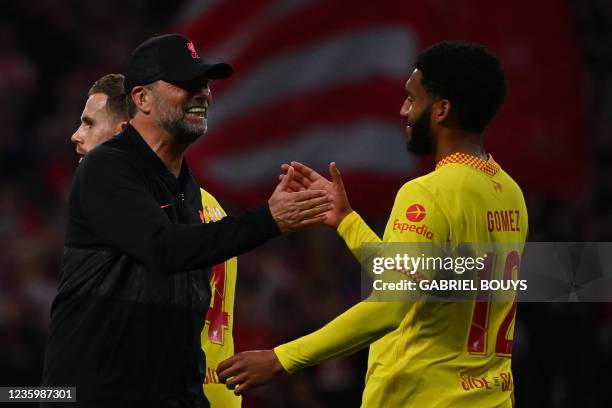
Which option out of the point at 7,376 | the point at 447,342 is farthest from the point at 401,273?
the point at 7,376

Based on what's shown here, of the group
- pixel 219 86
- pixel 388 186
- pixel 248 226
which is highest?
pixel 219 86

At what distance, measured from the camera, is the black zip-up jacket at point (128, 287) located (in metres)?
4.04

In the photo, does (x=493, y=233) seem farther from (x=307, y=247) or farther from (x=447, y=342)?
(x=307, y=247)

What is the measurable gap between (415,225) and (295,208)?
1.63 ft

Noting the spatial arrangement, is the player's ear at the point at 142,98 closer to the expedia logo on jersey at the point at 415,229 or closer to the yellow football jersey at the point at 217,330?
the yellow football jersey at the point at 217,330

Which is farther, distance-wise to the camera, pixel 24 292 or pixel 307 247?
pixel 307 247

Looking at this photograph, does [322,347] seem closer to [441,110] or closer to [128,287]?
[128,287]

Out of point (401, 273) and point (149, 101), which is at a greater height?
point (149, 101)

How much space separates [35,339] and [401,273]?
479 centimetres

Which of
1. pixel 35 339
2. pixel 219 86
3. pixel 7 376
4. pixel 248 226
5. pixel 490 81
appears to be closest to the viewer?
pixel 248 226

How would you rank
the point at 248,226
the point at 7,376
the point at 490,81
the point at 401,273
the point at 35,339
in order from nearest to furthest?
the point at 248,226 < the point at 401,273 < the point at 490,81 < the point at 7,376 < the point at 35,339

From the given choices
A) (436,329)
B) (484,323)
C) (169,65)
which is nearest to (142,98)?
(169,65)

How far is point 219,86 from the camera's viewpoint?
930 centimetres

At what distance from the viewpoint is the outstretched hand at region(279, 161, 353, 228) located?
14.4 ft
